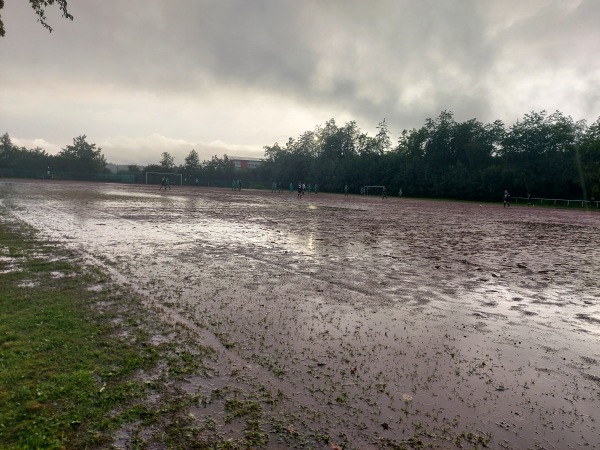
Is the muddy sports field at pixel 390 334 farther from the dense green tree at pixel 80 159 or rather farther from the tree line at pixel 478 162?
the dense green tree at pixel 80 159

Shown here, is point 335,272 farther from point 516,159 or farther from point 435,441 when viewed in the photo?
point 516,159

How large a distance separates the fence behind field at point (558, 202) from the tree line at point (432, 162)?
1.65 metres

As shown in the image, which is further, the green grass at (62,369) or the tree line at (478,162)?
the tree line at (478,162)

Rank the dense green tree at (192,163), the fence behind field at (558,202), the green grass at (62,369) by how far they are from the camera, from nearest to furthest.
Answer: the green grass at (62,369)
the fence behind field at (558,202)
the dense green tree at (192,163)

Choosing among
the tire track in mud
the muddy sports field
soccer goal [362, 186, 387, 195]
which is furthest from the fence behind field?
the tire track in mud

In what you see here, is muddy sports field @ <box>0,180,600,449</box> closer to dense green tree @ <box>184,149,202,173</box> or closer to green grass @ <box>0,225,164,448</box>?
green grass @ <box>0,225,164,448</box>

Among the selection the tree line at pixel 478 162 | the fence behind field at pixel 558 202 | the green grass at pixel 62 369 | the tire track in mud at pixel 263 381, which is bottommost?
the tire track in mud at pixel 263 381

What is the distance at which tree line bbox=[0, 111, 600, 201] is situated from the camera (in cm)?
5906

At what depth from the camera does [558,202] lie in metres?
55.9

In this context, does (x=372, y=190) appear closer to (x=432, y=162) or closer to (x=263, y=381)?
(x=432, y=162)

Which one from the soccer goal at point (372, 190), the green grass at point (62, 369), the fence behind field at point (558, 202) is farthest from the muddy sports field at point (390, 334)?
the soccer goal at point (372, 190)

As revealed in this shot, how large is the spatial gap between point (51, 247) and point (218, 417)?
372 inches

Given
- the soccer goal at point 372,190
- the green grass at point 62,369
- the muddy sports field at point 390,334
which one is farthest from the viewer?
the soccer goal at point 372,190

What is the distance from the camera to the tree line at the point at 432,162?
59062 mm
